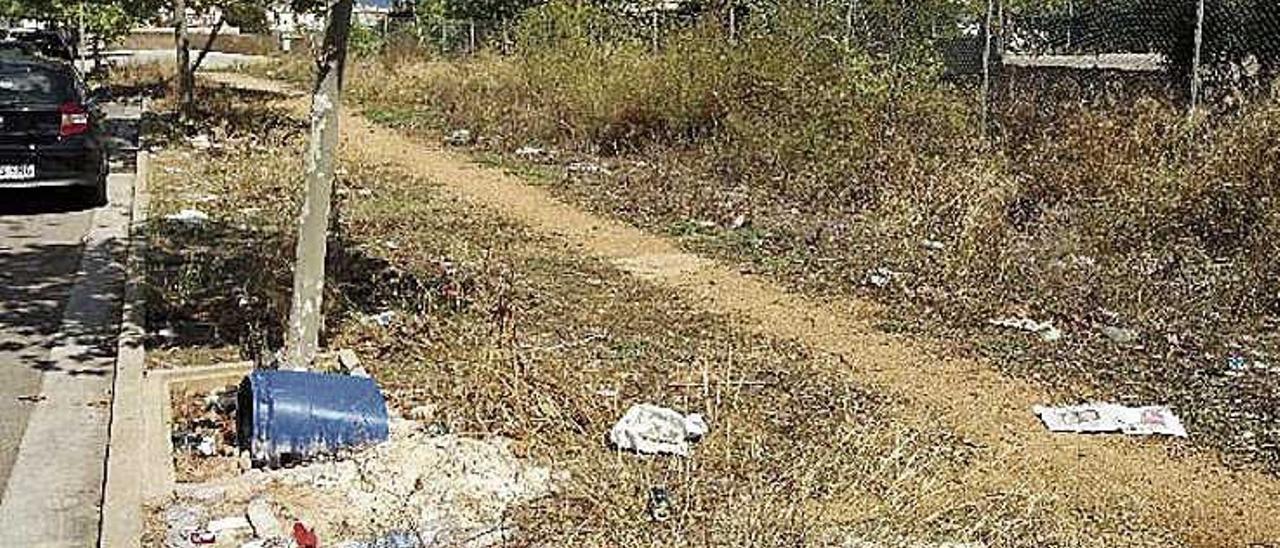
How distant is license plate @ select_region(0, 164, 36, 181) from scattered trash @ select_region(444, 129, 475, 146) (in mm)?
6075

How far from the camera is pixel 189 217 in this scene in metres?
10.9

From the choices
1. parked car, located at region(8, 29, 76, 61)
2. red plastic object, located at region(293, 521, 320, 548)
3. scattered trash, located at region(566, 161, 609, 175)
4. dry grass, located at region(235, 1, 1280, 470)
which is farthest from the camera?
parked car, located at region(8, 29, 76, 61)

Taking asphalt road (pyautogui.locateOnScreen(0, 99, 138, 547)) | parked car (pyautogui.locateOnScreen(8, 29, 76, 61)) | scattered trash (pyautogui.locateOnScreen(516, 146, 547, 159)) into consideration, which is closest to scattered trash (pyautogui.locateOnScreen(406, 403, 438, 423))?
asphalt road (pyautogui.locateOnScreen(0, 99, 138, 547))

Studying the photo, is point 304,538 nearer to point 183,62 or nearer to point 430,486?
point 430,486

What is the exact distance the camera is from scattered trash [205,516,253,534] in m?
4.63

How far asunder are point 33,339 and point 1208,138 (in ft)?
26.0

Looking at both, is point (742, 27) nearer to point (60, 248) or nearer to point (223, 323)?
point (60, 248)

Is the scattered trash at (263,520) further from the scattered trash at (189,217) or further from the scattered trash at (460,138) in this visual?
the scattered trash at (460,138)

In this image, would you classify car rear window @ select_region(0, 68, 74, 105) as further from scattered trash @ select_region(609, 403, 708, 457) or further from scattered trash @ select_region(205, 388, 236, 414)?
scattered trash @ select_region(609, 403, 708, 457)

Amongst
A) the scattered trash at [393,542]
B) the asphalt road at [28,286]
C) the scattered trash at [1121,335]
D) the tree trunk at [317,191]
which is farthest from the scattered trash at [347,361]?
the scattered trash at [1121,335]

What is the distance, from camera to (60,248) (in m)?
10.2

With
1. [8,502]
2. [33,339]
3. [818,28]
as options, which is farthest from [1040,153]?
[8,502]

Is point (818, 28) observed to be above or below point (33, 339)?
above

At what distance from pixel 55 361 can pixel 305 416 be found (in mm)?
2636
